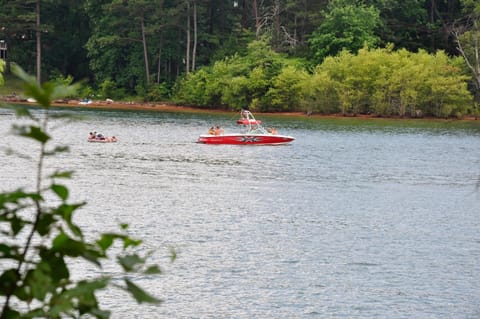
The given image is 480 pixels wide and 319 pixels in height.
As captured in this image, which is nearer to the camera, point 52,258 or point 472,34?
point 52,258

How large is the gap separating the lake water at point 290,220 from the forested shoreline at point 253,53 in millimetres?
28208

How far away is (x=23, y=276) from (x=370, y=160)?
144ft

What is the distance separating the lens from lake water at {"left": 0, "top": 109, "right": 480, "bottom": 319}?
57.6 feet

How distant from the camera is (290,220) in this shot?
27156 mm

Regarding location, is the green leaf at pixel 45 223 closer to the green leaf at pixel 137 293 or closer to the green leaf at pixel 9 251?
the green leaf at pixel 9 251

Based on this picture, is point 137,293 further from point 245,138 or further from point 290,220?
point 245,138

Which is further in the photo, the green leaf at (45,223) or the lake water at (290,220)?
the lake water at (290,220)

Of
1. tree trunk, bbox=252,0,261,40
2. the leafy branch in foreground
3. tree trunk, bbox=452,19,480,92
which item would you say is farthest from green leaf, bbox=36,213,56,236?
tree trunk, bbox=252,0,261,40

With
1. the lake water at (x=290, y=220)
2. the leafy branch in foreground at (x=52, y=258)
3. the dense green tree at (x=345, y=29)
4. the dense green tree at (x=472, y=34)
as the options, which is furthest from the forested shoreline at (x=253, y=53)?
the leafy branch in foreground at (x=52, y=258)

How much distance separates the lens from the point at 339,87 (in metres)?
84.3

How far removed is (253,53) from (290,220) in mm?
66034

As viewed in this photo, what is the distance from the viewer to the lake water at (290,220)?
1756 centimetres

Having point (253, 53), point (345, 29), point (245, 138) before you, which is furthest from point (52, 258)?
point (253, 53)

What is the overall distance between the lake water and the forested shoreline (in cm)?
2821
